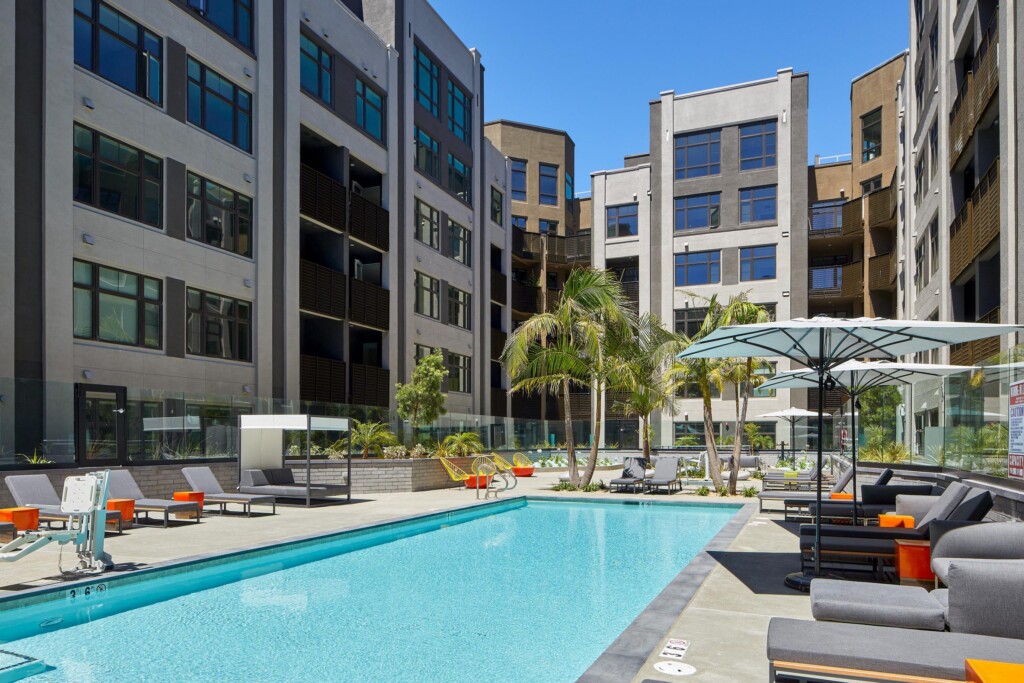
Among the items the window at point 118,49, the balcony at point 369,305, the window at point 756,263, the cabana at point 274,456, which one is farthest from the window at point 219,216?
the window at point 756,263

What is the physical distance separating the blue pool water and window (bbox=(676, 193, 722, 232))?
31.4 m

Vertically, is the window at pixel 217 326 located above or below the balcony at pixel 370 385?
above

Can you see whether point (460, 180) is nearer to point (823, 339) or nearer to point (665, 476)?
point (665, 476)

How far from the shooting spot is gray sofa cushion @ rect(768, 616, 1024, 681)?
3656 millimetres

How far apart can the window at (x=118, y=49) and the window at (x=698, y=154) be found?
96.2ft

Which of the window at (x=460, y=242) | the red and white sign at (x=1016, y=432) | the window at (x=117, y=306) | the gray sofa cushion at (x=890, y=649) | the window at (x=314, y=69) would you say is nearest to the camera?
the gray sofa cushion at (x=890, y=649)

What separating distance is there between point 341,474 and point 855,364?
13176 mm

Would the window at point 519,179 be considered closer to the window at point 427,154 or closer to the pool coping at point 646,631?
the window at point 427,154

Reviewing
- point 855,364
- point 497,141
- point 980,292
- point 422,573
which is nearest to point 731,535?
point 855,364

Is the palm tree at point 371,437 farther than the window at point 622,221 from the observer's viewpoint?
No

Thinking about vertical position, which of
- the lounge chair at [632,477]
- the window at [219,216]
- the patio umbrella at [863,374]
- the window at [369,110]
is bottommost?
the lounge chair at [632,477]

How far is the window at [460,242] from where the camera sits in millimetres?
33812

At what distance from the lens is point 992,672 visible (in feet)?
11.0

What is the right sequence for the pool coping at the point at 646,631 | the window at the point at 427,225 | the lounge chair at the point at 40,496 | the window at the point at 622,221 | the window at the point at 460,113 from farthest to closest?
the window at the point at 622,221, the window at the point at 460,113, the window at the point at 427,225, the lounge chair at the point at 40,496, the pool coping at the point at 646,631
